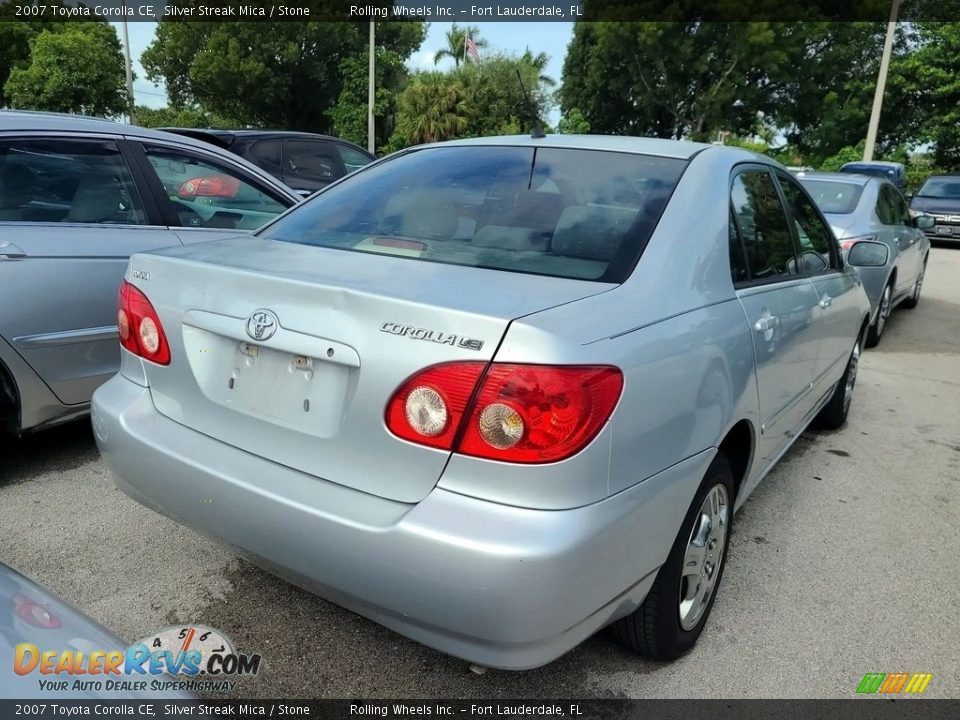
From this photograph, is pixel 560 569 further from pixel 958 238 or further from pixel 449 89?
pixel 449 89

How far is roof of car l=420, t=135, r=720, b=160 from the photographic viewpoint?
8.66ft

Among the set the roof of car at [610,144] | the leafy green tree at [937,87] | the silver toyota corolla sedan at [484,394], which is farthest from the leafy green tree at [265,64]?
the silver toyota corolla sedan at [484,394]

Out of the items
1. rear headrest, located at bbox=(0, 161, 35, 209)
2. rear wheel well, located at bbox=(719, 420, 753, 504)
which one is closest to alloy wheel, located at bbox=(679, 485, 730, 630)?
rear wheel well, located at bbox=(719, 420, 753, 504)

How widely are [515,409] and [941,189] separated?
18827 mm

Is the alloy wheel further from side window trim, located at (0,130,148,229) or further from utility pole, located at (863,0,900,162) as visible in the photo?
utility pole, located at (863,0,900,162)

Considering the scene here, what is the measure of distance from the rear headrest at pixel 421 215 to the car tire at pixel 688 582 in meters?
1.12

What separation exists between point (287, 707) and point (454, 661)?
0.49 meters

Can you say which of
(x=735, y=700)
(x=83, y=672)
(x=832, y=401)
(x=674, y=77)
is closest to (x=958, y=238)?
(x=832, y=401)

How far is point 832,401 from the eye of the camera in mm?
4434

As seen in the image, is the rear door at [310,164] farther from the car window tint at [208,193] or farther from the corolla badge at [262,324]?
the corolla badge at [262,324]

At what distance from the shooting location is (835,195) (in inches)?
277

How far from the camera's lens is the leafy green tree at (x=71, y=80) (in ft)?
104

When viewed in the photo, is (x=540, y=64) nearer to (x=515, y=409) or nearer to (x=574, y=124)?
(x=574, y=124)

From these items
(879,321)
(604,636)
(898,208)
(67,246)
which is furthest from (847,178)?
(67,246)
